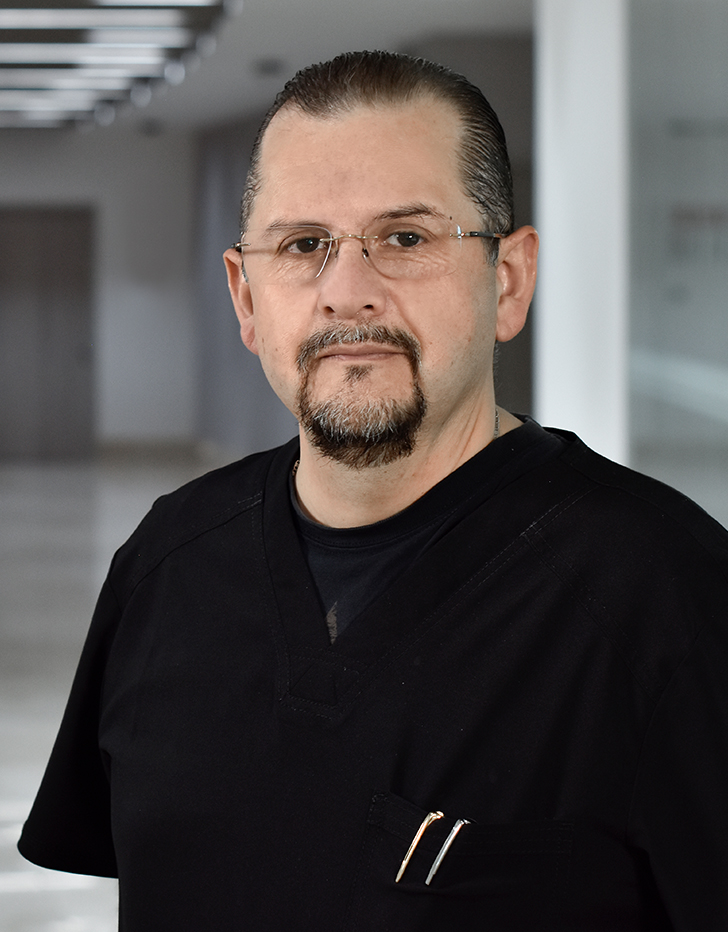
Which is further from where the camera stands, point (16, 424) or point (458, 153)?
point (16, 424)

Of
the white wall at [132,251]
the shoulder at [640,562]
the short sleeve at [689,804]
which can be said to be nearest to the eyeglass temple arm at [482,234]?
the shoulder at [640,562]

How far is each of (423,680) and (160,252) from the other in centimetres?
776

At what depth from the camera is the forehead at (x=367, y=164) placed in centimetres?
97

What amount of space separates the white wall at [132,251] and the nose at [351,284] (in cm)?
727

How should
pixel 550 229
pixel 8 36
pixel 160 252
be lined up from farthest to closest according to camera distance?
pixel 160 252, pixel 8 36, pixel 550 229

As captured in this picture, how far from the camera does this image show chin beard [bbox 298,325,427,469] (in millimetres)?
970

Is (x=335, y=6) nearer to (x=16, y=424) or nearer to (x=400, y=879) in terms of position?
(x=16, y=424)

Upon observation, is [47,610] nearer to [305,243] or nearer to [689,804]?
[305,243]

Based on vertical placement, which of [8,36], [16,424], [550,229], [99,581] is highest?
[8,36]

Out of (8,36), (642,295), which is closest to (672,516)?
(642,295)

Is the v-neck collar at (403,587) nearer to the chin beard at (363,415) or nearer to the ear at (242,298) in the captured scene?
the chin beard at (363,415)

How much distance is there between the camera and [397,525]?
3.33ft

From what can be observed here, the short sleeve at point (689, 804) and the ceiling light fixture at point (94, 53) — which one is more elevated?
the ceiling light fixture at point (94, 53)

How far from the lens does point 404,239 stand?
3.23 ft
